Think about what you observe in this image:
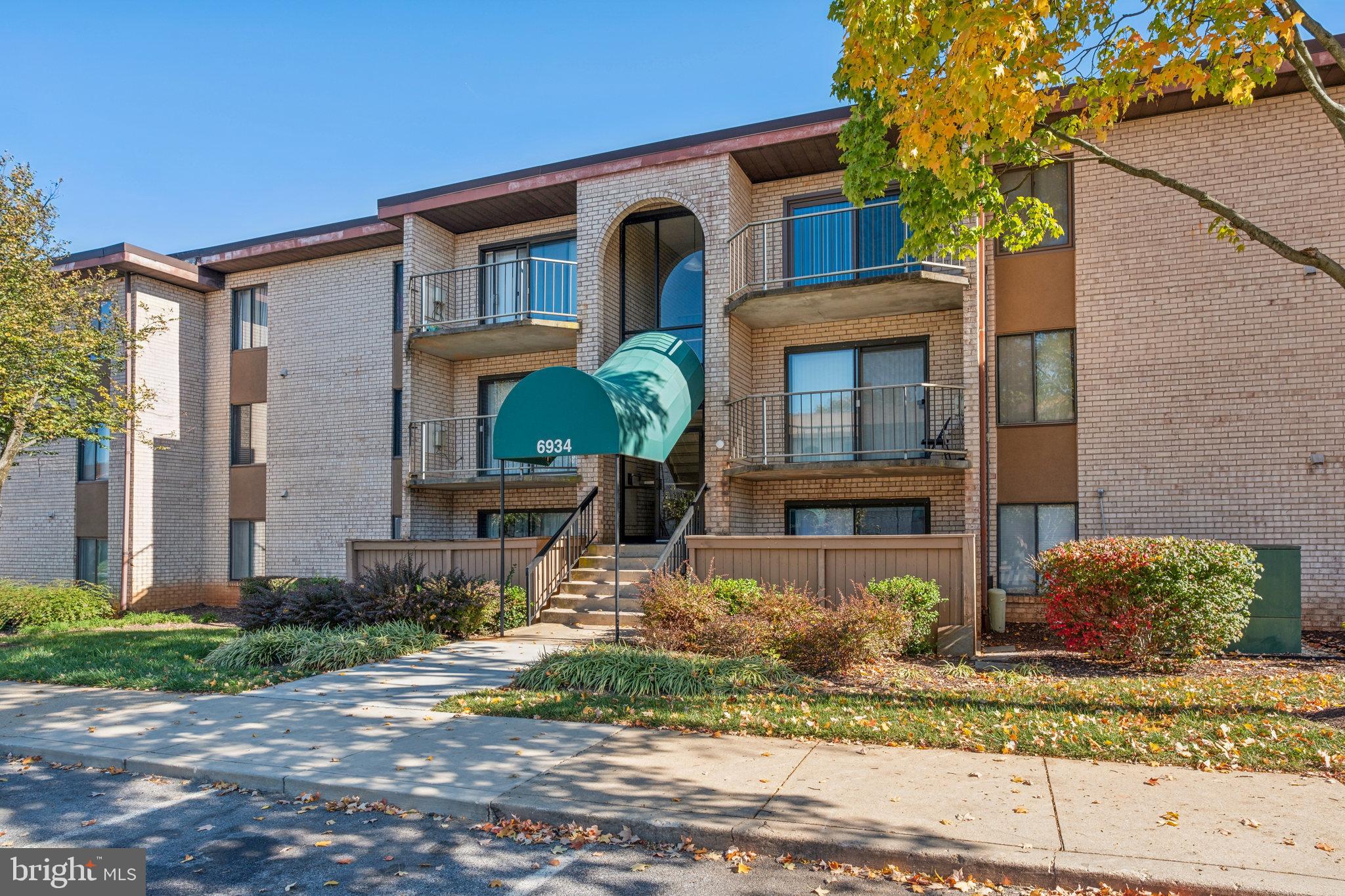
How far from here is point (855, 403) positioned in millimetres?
14891

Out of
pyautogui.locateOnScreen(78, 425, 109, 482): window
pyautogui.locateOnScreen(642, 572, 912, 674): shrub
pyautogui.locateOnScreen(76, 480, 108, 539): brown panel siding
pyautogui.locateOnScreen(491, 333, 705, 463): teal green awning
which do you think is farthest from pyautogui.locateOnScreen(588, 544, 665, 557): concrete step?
pyautogui.locateOnScreen(78, 425, 109, 482): window

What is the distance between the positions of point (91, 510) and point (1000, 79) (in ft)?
69.7

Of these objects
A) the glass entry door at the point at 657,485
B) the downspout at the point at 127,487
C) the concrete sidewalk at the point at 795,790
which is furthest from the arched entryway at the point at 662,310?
the downspout at the point at 127,487

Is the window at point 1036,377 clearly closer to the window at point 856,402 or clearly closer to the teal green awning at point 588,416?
the window at point 856,402

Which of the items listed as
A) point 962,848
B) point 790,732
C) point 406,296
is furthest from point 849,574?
point 406,296

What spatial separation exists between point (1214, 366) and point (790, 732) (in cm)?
985

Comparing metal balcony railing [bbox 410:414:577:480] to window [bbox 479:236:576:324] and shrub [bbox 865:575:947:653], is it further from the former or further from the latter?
shrub [bbox 865:575:947:653]

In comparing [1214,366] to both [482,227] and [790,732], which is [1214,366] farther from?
[482,227]

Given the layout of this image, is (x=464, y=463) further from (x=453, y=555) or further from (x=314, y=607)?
(x=314, y=607)

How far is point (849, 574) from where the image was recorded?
456 inches

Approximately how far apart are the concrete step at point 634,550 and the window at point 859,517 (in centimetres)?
264

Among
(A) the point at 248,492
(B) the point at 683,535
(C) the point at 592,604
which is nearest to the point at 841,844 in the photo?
(C) the point at 592,604

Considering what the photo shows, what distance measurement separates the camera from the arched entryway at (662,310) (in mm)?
16359

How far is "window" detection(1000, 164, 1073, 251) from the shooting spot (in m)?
13.9
